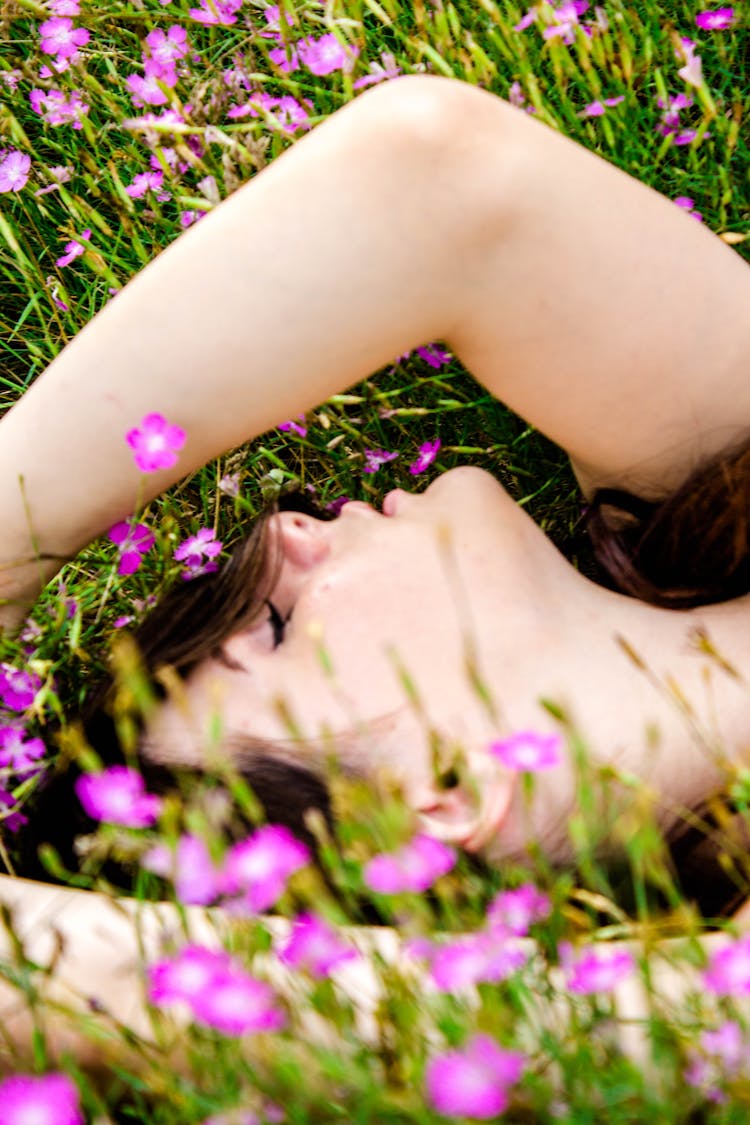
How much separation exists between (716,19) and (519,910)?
Answer: 97cm

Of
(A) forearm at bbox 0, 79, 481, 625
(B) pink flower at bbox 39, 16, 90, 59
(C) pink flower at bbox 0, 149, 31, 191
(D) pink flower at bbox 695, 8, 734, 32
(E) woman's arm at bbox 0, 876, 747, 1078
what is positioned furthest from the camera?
(C) pink flower at bbox 0, 149, 31, 191

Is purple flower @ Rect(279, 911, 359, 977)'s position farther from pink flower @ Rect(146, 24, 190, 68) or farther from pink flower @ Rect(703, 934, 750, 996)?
pink flower @ Rect(146, 24, 190, 68)

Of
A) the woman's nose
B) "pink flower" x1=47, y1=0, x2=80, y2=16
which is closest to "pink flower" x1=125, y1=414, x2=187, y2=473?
Result: the woman's nose

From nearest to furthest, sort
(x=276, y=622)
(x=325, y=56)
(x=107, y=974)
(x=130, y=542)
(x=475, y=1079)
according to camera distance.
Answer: (x=475, y=1079) < (x=107, y=974) < (x=276, y=622) < (x=130, y=542) < (x=325, y=56)

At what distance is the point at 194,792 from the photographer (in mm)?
708

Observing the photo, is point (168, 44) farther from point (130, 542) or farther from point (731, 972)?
point (731, 972)

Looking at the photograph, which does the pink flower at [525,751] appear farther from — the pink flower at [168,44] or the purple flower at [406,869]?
the pink flower at [168,44]

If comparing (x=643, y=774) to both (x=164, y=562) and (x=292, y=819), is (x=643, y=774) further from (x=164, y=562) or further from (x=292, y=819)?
(x=164, y=562)

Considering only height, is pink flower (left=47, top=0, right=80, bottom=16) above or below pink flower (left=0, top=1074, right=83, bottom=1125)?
above

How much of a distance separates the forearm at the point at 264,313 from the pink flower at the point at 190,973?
0.47m

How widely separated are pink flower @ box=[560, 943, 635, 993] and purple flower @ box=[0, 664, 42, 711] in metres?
0.62

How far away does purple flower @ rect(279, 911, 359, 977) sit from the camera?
1.97 ft

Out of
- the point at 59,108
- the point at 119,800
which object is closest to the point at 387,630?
the point at 119,800

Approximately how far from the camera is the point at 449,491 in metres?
1.07
